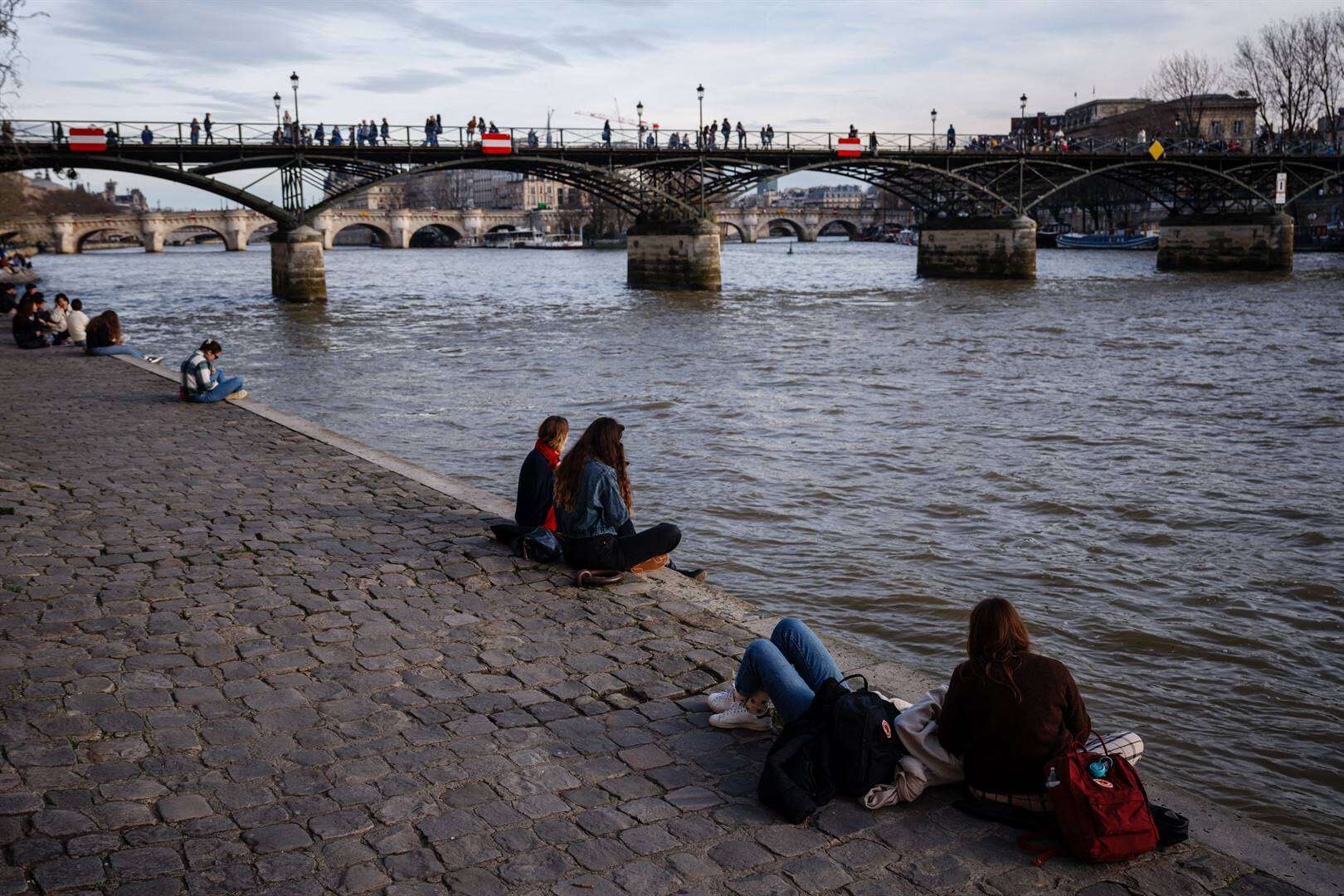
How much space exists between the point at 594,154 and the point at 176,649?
4488 cm

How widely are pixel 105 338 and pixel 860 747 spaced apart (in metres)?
20.6

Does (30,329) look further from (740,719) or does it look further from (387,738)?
(740,719)

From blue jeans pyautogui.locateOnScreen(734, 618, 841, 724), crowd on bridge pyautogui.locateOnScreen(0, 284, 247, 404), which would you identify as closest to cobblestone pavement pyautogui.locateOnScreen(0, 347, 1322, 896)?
blue jeans pyautogui.locateOnScreen(734, 618, 841, 724)

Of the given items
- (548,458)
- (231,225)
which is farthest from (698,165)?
(231,225)

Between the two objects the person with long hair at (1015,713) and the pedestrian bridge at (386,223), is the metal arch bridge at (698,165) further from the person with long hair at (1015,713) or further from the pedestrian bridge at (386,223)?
the pedestrian bridge at (386,223)

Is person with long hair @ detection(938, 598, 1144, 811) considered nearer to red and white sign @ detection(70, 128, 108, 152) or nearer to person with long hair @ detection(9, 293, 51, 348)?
person with long hair @ detection(9, 293, 51, 348)

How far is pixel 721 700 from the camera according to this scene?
17.7 ft


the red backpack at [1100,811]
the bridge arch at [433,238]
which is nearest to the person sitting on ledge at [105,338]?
the red backpack at [1100,811]

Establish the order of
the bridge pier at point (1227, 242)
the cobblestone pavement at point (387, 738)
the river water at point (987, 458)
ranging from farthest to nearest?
the bridge pier at point (1227, 242)
the river water at point (987, 458)
the cobblestone pavement at point (387, 738)

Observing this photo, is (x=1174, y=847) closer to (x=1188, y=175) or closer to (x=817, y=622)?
(x=817, y=622)

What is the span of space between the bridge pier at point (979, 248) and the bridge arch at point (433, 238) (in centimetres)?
9491

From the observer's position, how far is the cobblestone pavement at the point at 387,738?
4121mm

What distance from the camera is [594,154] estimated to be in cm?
4903

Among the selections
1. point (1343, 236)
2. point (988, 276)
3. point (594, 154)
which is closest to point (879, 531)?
point (594, 154)
